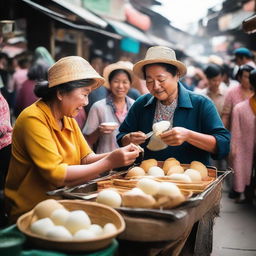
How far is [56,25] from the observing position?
33.0 feet

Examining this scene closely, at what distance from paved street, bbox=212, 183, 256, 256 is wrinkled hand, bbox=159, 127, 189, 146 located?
2041 mm

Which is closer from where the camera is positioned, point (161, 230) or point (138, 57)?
point (161, 230)

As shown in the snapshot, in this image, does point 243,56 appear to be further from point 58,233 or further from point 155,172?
point 58,233

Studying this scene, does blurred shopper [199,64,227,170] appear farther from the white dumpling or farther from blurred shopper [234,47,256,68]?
the white dumpling

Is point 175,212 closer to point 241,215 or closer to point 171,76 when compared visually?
point 171,76

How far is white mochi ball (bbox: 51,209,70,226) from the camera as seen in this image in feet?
7.24

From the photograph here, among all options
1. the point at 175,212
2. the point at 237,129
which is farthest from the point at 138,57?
the point at 175,212

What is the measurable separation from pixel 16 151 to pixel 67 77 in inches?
25.4

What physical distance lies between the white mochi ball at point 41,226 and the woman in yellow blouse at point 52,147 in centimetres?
58

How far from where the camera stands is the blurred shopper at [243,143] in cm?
664

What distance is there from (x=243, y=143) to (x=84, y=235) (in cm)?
514

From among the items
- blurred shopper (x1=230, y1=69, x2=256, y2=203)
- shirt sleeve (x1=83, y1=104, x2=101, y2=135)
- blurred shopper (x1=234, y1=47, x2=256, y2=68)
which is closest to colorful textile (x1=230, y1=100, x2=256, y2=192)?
blurred shopper (x1=230, y1=69, x2=256, y2=203)

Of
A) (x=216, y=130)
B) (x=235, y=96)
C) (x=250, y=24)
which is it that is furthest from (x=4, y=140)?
(x=235, y=96)

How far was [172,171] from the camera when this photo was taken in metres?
3.18
